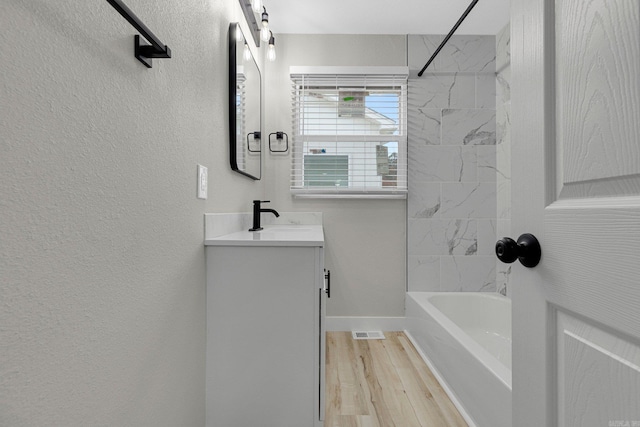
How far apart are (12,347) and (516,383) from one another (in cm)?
93

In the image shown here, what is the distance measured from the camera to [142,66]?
0.78 metres

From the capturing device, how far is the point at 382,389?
1684 mm

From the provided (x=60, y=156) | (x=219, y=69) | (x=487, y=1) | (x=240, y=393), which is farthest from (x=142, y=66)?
(x=487, y=1)

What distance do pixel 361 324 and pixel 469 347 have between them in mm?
1075

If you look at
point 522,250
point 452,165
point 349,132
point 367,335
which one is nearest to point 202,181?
point 522,250

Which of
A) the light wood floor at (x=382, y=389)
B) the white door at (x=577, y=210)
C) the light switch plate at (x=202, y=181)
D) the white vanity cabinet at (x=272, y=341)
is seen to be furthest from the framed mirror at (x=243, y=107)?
the light wood floor at (x=382, y=389)

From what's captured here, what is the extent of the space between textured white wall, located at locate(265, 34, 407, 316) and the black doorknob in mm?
1866

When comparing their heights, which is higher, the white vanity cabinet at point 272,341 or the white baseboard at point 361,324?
the white vanity cabinet at point 272,341

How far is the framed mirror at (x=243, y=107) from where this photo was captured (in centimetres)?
150

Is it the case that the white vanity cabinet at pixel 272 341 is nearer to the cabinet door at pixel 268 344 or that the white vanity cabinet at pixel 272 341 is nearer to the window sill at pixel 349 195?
the cabinet door at pixel 268 344

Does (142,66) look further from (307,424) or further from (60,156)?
(307,424)

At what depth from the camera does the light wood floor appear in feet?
4.78

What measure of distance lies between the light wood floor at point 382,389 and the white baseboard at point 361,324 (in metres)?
0.22

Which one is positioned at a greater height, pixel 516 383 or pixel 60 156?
pixel 60 156
